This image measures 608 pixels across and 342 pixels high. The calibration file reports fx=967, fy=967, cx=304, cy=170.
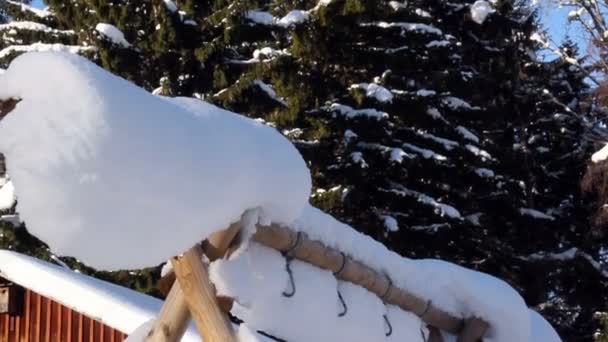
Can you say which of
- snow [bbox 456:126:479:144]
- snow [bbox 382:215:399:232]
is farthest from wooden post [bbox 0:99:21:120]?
snow [bbox 456:126:479:144]

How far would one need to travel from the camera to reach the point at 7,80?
214 cm

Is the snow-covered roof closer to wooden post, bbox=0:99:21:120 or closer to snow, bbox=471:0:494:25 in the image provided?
wooden post, bbox=0:99:21:120

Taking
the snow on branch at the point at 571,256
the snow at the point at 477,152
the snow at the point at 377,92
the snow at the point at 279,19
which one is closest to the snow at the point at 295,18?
the snow at the point at 279,19

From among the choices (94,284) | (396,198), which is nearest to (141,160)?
(94,284)

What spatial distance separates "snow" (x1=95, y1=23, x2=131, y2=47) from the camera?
14.4 metres

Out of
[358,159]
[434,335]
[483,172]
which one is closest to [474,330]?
[434,335]

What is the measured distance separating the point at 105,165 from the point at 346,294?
1476 millimetres

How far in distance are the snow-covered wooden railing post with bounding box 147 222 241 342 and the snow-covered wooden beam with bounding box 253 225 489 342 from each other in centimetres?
18

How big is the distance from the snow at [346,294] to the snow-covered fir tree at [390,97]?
1047 cm

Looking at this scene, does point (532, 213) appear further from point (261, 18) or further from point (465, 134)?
point (261, 18)

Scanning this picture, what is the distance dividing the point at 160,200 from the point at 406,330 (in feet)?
5.85

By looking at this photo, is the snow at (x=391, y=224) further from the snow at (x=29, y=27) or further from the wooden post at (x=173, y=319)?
the wooden post at (x=173, y=319)

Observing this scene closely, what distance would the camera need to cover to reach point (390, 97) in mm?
15383

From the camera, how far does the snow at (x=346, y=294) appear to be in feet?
8.71
